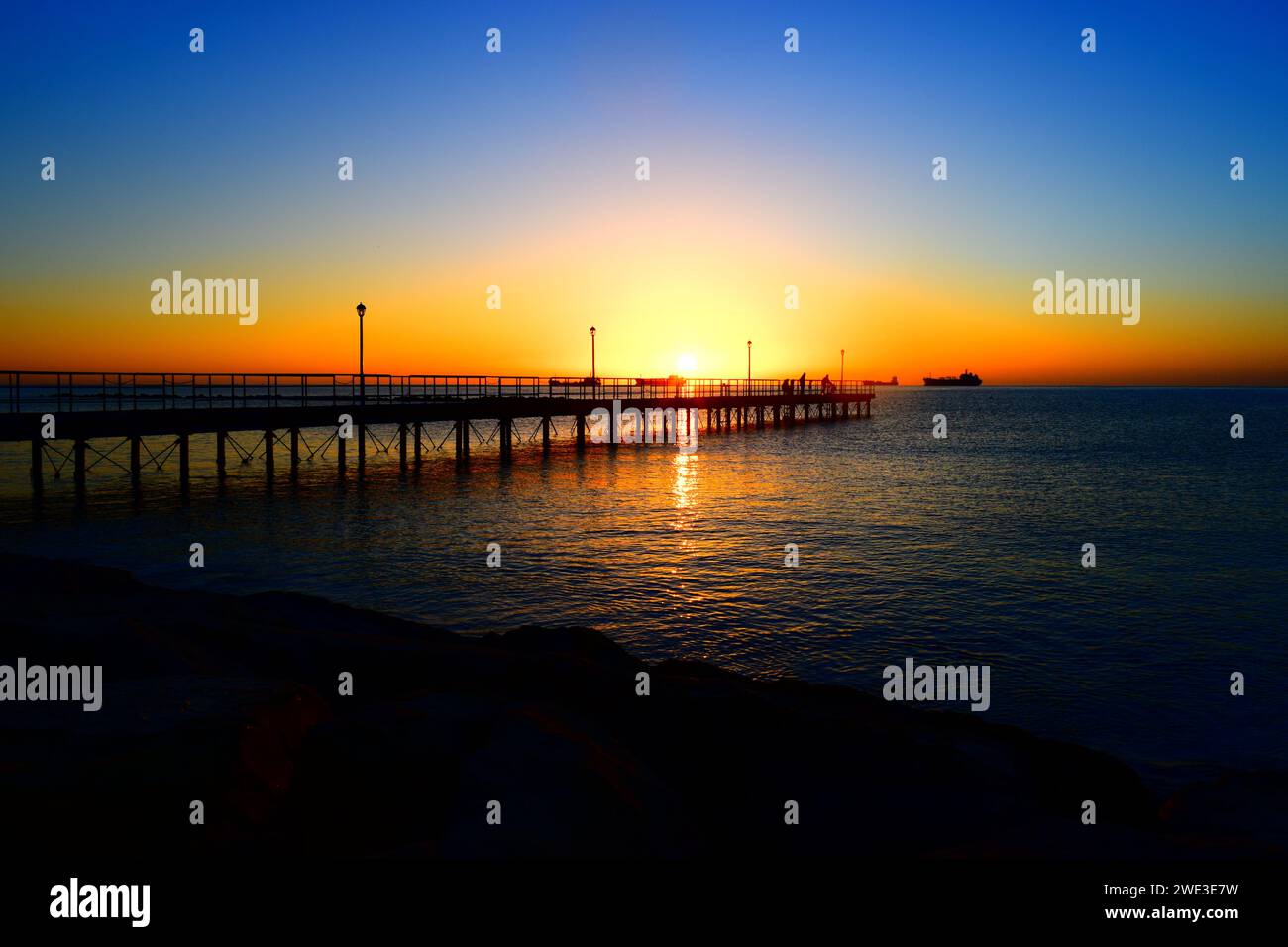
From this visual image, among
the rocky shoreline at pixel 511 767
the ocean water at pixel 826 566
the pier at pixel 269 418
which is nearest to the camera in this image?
the rocky shoreline at pixel 511 767

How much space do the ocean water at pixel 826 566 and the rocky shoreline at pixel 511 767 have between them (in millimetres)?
2512

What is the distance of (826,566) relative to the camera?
19.4 meters

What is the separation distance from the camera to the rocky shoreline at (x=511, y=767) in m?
4.72

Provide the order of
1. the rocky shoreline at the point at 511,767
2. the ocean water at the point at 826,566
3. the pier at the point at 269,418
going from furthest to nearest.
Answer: the pier at the point at 269,418, the ocean water at the point at 826,566, the rocky shoreline at the point at 511,767

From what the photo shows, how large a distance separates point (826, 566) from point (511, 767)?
1471cm

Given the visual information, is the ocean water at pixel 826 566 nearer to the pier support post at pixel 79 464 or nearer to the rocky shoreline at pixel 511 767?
the pier support post at pixel 79 464

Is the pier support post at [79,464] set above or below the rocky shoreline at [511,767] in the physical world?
above

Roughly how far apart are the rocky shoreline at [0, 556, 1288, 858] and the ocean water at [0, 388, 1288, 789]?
2512 mm

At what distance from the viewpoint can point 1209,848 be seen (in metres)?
5.43

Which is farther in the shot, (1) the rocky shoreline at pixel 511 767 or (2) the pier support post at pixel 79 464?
(2) the pier support post at pixel 79 464

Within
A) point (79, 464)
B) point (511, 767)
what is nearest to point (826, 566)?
point (511, 767)

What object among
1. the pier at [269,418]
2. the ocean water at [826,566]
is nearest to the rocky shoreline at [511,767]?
the ocean water at [826,566]
